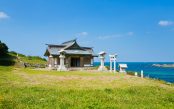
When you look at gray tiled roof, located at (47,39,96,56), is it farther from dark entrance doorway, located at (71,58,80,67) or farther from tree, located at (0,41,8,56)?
tree, located at (0,41,8,56)

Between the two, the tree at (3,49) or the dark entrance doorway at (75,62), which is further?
the tree at (3,49)

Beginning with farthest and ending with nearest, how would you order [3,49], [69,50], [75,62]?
1. [3,49]
2. [75,62]
3. [69,50]

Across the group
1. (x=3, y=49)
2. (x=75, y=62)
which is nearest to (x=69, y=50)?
(x=75, y=62)

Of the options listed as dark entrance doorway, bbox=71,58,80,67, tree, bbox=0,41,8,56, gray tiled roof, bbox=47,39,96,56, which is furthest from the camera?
tree, bbox=0,41,8,56

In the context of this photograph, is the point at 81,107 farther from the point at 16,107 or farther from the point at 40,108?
the point at 16,107

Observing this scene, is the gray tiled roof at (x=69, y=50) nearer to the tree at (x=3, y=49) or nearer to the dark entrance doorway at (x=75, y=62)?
the dark entrance doorway at (x=75, y=62)

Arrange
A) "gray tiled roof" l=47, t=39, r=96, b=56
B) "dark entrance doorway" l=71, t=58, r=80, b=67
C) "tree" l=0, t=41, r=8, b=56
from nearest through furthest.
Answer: "gray tiled roof" l=47, t=39, r=96, b=56 → "dark entrance doorway" l=71, t=58, r=80, b=67 → "tree" l=0, t=41, r=8, b=56

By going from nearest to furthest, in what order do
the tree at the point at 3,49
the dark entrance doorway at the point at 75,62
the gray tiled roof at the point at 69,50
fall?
the gray tiled roof at the point at 69,50 < the dark entrance doorway at the point at 75,62 < the tree at the point at 3,49

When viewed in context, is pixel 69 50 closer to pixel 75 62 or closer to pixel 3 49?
pixel 75 62

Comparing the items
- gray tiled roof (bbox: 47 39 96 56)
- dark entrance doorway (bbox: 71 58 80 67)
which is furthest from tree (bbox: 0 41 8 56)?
dark entrance doorway (bbox: 71 58 80 67)

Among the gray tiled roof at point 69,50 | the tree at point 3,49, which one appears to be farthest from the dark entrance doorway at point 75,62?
the tree at point 3,49

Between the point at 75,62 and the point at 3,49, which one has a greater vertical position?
the point at 3,49

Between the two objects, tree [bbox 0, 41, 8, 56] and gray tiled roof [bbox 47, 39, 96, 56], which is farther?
tree [bbox 0, 41, 8, 56]

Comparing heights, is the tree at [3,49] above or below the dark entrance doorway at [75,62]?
above
